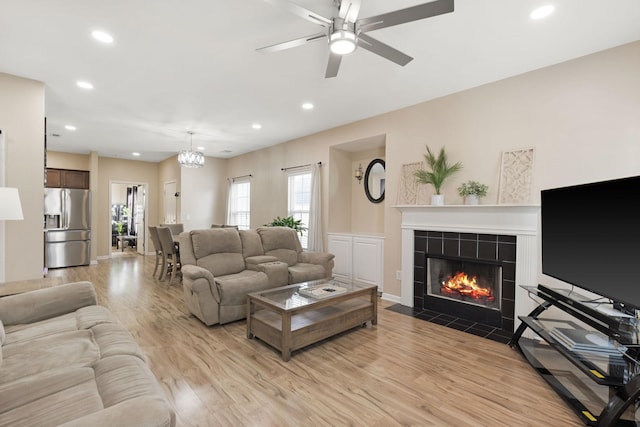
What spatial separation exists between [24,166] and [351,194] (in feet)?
15.4

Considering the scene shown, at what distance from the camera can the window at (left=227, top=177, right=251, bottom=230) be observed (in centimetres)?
776

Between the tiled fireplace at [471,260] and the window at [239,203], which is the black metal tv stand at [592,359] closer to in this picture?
the tiled fireplace at [471,260]

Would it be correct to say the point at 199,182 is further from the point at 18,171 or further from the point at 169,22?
the point at 169,22

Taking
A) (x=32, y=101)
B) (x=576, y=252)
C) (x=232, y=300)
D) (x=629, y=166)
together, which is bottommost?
(x=232, y=300)

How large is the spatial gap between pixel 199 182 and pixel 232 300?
5473 millimetres

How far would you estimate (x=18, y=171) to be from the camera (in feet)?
11.1

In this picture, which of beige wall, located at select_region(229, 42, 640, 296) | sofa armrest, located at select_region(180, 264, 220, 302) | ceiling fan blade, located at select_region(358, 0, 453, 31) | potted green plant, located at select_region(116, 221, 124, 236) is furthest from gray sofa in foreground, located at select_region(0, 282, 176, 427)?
potted green plant, located at select_region(116, 221, 124, 236)

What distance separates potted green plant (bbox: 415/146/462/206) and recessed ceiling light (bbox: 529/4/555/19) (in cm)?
167

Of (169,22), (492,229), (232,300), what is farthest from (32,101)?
(492,229)

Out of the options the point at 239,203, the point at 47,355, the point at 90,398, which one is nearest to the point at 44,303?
the point at 47,355

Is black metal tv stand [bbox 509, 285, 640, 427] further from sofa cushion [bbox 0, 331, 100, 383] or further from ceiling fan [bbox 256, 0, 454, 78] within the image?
sofa cushion [bbox 0, 331, 100, 383]

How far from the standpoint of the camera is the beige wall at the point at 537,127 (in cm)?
272

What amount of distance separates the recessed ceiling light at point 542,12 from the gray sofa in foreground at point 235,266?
3.42 m

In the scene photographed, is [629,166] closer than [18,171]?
Yes
